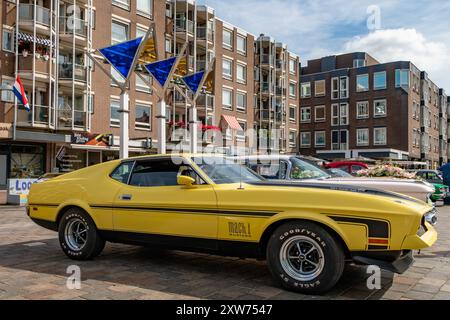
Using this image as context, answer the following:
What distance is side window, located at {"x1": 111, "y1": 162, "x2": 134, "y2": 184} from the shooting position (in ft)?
20.5

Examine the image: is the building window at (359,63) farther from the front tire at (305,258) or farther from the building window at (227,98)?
the front tire at (305,258)

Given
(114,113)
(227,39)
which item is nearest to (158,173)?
(114,113)

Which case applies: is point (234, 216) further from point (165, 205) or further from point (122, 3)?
point (122, 3)

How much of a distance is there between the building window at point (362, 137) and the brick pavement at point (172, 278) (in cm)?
4862

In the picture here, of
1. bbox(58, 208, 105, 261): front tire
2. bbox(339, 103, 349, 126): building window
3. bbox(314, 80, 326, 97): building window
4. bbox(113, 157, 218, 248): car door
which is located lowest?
bbox(58, 208, 105, 261): front tire

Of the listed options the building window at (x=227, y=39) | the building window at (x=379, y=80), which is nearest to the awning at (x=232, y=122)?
the building window at (x=227, y=39)

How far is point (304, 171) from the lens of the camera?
27.6ft

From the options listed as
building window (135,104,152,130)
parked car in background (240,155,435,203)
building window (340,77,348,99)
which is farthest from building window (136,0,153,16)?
building window (340,77,348,99)

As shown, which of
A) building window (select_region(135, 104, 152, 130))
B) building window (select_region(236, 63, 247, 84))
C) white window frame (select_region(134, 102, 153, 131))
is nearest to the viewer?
white window frame (select_region(134, 102, 153, 131))

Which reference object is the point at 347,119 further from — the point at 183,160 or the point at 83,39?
the point at 183,160

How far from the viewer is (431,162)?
63.6 m

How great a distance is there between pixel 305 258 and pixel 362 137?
52.4 metres

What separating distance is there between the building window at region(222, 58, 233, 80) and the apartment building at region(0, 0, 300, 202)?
3.6 inches

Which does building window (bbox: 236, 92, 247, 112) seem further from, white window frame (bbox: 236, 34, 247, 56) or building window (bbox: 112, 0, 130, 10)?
building window (bbox: 112, 0, 130, 10)
